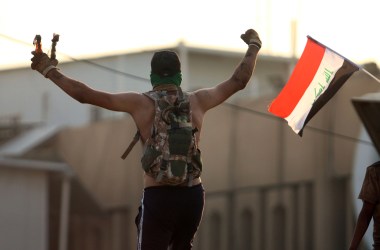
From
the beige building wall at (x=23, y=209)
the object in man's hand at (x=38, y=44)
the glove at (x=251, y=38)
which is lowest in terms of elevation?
the beige building wall at (x=23, y=209)

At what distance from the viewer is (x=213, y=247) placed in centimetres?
2442

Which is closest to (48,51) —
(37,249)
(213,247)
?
(37,249)

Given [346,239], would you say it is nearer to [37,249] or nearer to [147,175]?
[37,249]

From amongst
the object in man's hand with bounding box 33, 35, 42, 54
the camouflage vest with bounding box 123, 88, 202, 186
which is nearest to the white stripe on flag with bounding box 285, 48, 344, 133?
the camouflage vest with bounding box 123, 88, 202, 186

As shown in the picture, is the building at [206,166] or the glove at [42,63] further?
the building at [206,166]

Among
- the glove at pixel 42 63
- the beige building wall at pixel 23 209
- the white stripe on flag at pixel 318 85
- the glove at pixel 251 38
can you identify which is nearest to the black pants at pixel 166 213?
the glove at pixel 42 63

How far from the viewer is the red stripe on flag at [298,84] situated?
850 cm

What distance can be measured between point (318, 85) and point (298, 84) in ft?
0.40

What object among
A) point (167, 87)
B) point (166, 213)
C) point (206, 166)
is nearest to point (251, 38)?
point (167, 87)

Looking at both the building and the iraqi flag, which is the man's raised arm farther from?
the building

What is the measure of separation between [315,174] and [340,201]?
0.59m

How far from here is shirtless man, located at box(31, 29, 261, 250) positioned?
23.5 ft

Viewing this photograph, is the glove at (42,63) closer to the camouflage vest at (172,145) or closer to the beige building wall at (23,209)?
the camouflage vest at (172,145)

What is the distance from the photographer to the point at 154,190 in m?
7.16
